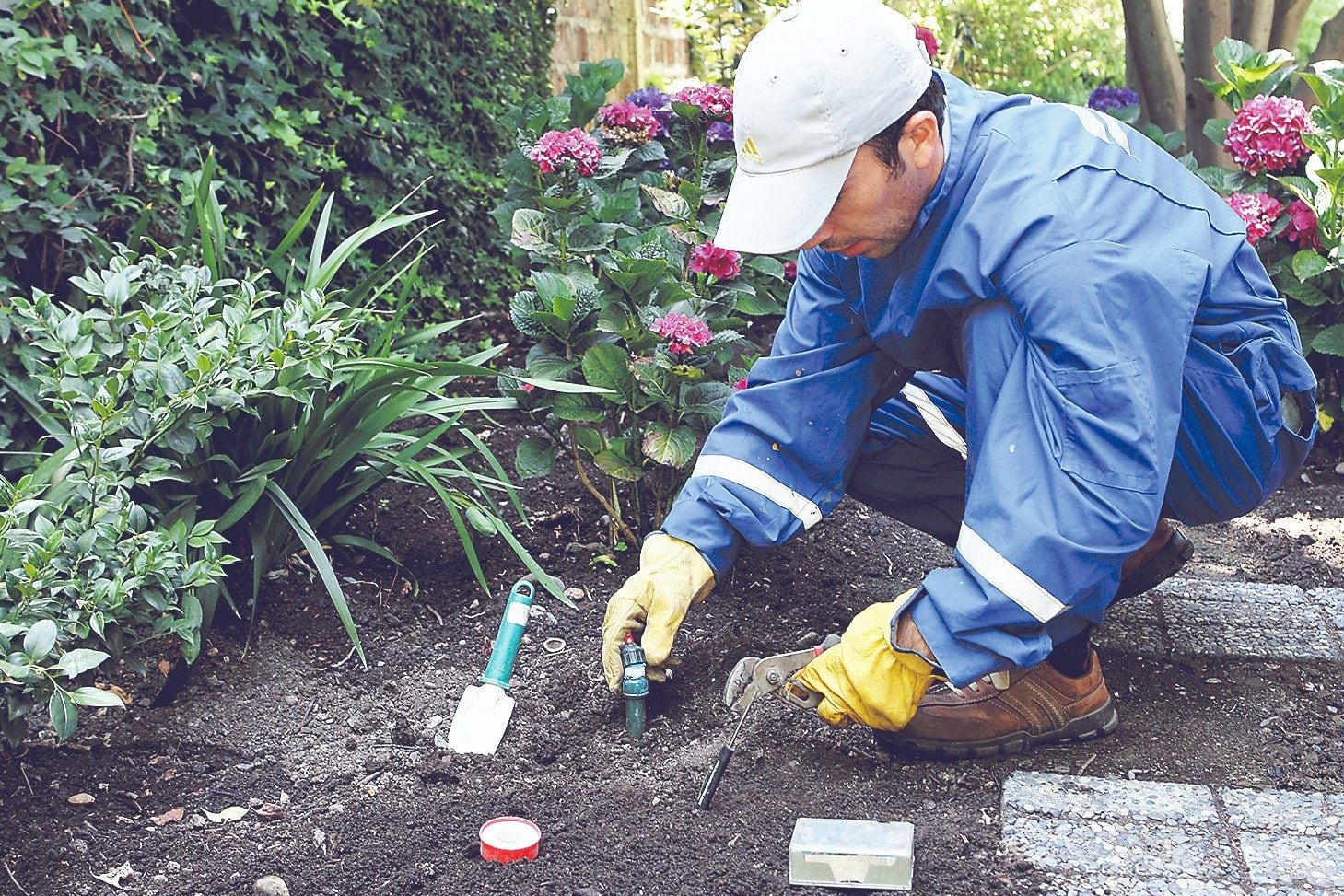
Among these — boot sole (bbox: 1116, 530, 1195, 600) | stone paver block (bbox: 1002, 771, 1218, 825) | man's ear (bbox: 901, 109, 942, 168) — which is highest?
man's ear (bbox: 901, 109, 942, 168)

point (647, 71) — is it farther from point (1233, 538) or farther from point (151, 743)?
point (151, 743)

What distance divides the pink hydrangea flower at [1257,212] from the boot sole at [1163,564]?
1262 millimetres

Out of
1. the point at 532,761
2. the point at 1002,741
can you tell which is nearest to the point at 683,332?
the point at 532,761

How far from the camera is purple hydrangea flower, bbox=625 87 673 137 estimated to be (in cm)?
Answer: 323

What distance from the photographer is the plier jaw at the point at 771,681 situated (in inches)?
82.0

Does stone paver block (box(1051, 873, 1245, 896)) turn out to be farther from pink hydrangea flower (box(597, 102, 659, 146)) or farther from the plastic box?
pink hydrangea flower (box(597, 102, 659, 146))

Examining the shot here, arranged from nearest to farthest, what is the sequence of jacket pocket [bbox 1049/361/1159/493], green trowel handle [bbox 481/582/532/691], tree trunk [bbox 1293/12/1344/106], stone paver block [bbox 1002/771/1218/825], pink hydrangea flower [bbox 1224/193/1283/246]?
jacket pocket [bbox 1049/361/1159/493], stone paver block [bbox 1002/771/1218/825], green trowel handle [bbox 481/582/532/691], pink hydrangea flower [bbox 1224/193/1283/246], tree trunk [bbox 1293/12/1344/106]

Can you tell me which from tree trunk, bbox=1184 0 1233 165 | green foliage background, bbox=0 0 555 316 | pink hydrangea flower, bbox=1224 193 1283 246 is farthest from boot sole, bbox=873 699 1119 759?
tree trunk, bbox=1184 0 1233 165

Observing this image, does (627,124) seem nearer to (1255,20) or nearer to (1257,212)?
(1257,212)

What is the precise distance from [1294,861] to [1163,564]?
27.7 inches

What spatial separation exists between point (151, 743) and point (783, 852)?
1.14 metres

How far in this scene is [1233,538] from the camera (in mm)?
3246

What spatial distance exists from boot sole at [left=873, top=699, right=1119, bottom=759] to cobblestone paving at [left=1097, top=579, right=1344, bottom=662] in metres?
0.39

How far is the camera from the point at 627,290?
105 inches
